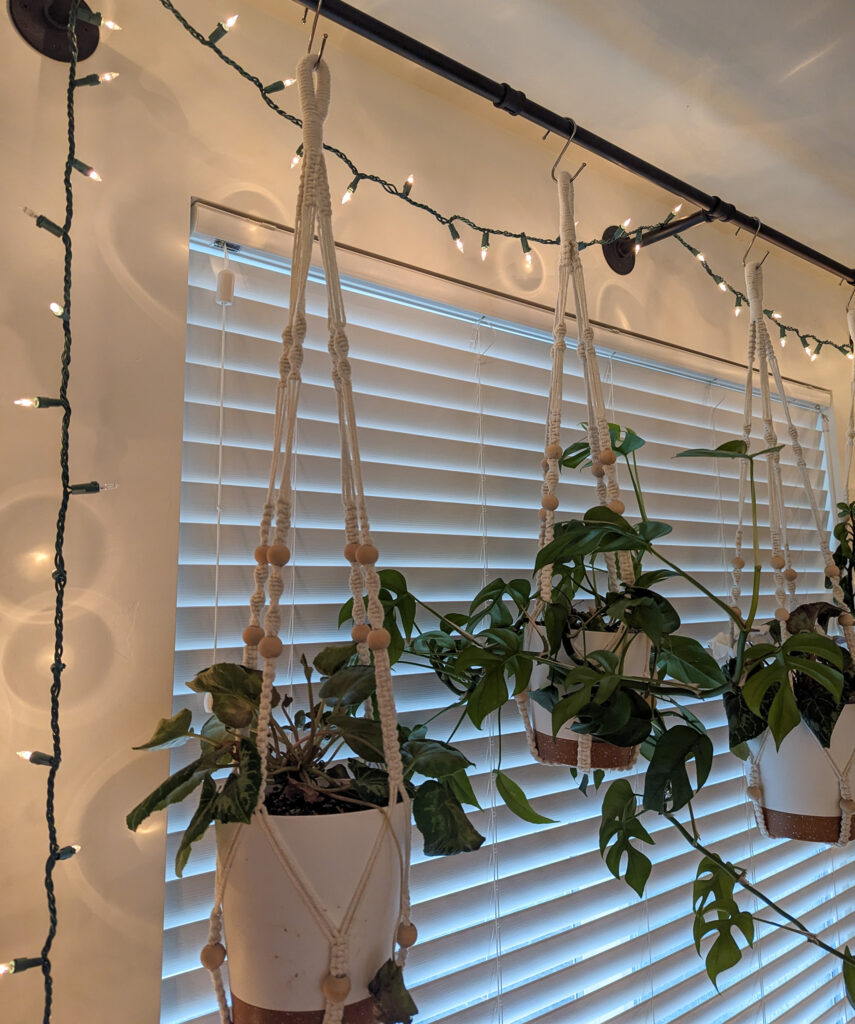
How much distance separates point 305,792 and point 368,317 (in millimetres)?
742

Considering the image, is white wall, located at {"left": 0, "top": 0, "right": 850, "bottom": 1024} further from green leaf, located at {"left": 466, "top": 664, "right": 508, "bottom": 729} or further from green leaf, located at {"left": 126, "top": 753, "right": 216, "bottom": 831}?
green leaf, located at {"left": 466, "top": 664, "right": 508, "bottom": 729}

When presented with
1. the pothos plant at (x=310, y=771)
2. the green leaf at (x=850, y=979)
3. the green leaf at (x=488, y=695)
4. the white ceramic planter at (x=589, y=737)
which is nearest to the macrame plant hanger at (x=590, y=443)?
the white ceramic planter at (x=589, y=737)

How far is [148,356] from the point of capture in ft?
2.97

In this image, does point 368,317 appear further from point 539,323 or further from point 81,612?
point 81,612

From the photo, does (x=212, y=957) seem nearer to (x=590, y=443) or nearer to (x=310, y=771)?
(x=310, y=771)

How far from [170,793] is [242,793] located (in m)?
0.07

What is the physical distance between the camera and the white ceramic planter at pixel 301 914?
599 millimetres

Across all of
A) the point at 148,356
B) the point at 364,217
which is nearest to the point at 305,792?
the point at 148,356

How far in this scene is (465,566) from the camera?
3.91 feet

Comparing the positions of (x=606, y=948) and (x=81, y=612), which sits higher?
(x=81, y=612)

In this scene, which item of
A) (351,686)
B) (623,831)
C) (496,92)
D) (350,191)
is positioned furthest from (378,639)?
(496,92)

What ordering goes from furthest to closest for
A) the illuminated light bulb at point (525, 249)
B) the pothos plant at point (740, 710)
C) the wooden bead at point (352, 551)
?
the illuminated light bulb at point (525, 249) < the pothos plant at point (740, 710) < the wooden bead at point (352, 551)

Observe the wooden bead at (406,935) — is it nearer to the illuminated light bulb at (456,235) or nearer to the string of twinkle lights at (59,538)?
the string of twinkle lights at (59,538)

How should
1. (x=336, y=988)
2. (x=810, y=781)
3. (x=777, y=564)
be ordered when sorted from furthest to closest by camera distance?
(x=777, y=564) → (x=810, y=781) → (x=336, y=988)
